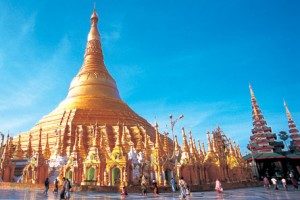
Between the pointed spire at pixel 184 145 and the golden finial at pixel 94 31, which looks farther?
the golden finial at pixel 94 31

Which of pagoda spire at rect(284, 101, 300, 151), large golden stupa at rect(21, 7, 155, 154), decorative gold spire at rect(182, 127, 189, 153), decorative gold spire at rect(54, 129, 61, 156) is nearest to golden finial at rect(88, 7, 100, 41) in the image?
large golden stupa at rect(21, 7, 155, 154)

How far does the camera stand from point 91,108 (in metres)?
41.6

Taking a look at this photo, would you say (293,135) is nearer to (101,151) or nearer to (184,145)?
(184,145)

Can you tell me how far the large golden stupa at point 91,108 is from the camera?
37562mm

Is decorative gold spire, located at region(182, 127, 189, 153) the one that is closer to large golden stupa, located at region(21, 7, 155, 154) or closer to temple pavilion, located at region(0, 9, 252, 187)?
temple pavilion, located at region(0, 9, 252, 187)

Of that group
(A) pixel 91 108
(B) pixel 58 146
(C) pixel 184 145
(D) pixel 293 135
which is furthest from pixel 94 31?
(D) pixel 293 135

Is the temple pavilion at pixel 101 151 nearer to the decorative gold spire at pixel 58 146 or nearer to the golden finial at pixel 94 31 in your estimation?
the decorative gold spire at pixel 58 146

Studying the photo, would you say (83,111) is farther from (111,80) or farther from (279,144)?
(279,144)

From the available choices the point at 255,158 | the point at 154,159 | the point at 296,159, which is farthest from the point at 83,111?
the point at 296,159

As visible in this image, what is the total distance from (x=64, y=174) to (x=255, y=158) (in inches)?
1328

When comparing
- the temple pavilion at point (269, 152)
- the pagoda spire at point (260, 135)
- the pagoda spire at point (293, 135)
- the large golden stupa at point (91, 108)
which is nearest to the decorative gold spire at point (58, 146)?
the large golden stupa at point (91, 108)

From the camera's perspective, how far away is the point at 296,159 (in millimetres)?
47188

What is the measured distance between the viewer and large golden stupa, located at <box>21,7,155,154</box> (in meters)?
37.6

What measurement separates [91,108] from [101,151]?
1541cm
